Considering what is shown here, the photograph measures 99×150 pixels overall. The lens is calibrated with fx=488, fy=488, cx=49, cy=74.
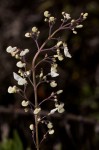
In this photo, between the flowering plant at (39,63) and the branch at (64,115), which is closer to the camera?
the flowering plant at (39,63)

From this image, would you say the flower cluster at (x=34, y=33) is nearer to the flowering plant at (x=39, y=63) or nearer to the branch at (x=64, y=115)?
the flowering plant at (x=39, y=63)

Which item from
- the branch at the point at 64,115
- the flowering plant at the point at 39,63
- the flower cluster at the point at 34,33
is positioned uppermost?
the branch at the point at 64,115

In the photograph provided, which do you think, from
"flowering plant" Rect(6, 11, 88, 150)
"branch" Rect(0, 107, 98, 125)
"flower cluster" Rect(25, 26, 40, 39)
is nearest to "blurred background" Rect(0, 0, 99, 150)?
A: "branch" Rect(0, 107, 98, 125)

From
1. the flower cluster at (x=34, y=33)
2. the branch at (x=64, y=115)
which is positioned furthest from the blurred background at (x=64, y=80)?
the flower cluster at (x=34, y=33)

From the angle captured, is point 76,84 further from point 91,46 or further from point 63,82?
point 91,46

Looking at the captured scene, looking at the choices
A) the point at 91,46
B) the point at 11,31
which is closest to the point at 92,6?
the point at 91,46

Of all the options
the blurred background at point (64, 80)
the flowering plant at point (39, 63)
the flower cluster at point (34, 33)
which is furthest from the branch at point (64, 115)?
the flower cluster at point (34, 33)

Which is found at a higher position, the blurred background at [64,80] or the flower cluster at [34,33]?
the blurred background at [64,80]

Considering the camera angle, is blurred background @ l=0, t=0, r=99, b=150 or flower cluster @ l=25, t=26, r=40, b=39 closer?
flower cluster @ l=25, t=26, r=40, b=39

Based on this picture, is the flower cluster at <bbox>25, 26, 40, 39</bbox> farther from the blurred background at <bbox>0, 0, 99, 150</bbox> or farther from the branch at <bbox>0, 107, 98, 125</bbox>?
the branch at <bbox>0, 107, 98, 125</bbox>
